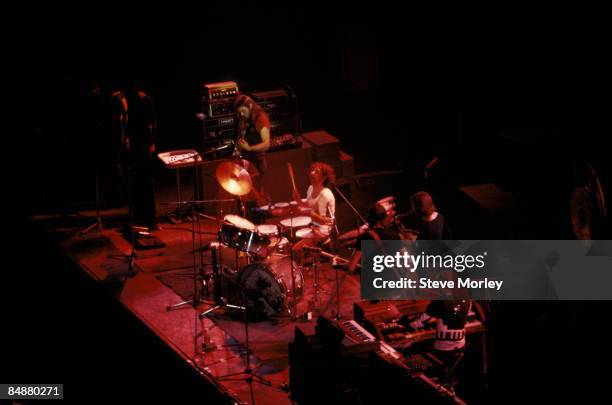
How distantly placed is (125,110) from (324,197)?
2791 millimetres

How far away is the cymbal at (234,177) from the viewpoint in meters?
11.5

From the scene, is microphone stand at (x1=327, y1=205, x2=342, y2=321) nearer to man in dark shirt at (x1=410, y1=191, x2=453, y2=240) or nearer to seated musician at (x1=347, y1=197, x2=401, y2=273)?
seated musician at (x1=347, y1=197, x2=401, y2=273)

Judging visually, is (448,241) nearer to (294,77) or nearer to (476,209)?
(476,209)

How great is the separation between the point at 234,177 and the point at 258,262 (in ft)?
3.48

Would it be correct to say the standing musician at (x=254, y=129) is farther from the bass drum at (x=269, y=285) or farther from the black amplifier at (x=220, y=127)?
the bass drum at (x=269, y=285)

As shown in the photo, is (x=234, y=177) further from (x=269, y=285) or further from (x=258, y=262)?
(x=269, y=285)

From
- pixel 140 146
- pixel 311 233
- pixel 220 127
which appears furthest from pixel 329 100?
pixel 311 233

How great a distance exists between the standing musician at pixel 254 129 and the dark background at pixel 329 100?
1.91 m

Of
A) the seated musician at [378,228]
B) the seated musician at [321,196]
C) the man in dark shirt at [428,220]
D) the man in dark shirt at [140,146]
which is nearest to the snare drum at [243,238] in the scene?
the seated musician at [378,228]

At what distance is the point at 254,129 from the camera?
13.2 m

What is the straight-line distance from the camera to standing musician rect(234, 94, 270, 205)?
12852 millimetres

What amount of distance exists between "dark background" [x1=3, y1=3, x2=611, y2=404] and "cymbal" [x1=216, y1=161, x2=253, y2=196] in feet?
6.18

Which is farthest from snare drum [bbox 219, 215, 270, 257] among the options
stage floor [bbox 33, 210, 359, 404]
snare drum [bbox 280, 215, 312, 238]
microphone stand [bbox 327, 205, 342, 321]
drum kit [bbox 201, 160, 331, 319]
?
microphone stand [bbox 327, 205, 342, 321]

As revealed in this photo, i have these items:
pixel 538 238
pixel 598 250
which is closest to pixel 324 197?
pixel 538 238
